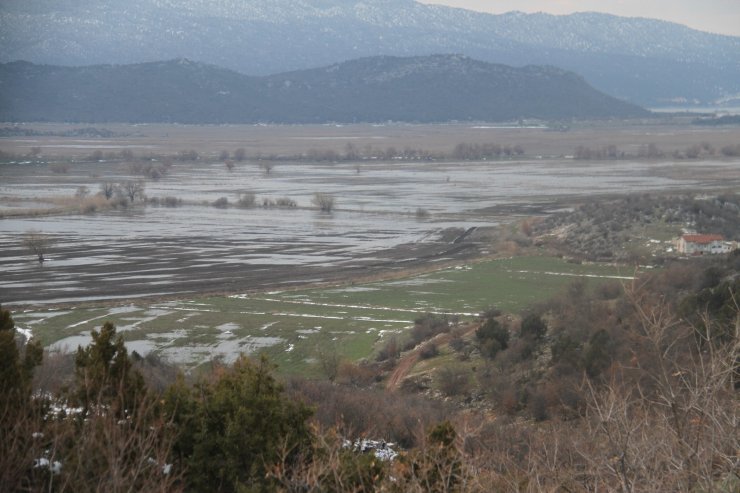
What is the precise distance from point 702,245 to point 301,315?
23.9 meters

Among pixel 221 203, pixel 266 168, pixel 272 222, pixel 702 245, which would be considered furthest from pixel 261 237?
pixel 266 168

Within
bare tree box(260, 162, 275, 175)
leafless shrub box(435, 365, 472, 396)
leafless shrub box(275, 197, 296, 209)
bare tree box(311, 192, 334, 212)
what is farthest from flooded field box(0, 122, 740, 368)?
leafless shrub box(435, 365, 472, 396)

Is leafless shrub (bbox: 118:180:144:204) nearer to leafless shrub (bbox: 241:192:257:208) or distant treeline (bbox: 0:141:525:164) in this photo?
leafless shrub (bbox: 241:192:257:208)

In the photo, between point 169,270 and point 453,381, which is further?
point 169,270

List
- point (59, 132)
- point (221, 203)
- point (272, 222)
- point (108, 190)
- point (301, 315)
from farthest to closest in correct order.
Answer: point (59, 132)
point (108, 190)
point (221, 203)
point (272, 222)
point (301, 315)

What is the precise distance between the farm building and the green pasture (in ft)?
20.6

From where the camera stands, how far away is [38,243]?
55.5m

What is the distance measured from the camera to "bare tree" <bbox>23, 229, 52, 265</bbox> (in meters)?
53.8

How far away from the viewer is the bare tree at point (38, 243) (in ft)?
177

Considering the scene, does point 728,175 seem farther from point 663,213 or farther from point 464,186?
point 663,213

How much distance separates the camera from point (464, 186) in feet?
317

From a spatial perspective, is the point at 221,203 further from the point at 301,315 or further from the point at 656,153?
the point at 656,153

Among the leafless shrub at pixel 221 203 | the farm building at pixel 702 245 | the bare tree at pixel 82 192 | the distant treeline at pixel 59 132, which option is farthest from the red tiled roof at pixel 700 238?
the distant treeline at pixel 59 132

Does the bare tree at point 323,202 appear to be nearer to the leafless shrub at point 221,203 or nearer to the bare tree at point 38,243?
the leafless shrub at point 221,203
